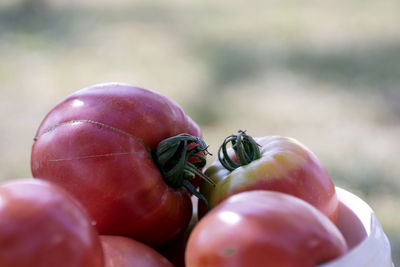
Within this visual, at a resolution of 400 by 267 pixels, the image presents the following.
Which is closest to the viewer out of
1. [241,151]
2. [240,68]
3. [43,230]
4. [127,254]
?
[43,230]

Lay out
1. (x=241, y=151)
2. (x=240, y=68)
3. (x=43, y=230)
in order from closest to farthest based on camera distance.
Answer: (x=43, y=230) → (x=241, y=151) → (x=240, y=68)

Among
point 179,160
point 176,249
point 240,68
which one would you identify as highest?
point 179,160

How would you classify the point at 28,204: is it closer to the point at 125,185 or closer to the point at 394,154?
the point at 125,185

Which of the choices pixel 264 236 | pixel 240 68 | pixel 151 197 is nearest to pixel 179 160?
pixel 151 197

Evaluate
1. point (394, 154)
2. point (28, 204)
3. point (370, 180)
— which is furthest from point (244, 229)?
point (394, 154)

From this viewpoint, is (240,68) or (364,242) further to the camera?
(240,68)

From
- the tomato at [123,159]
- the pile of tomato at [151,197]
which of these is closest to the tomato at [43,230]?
the pile of tomato at [151,197]

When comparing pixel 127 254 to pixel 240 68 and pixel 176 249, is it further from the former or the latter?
pixel 240 68
